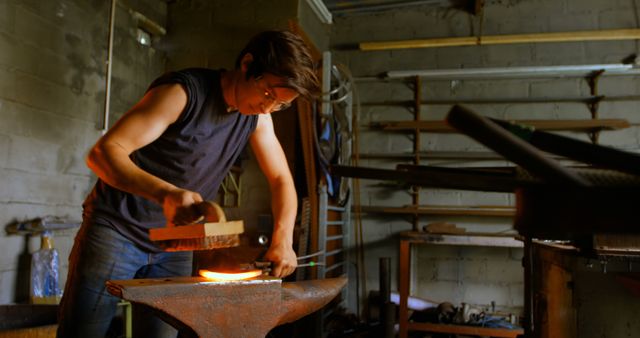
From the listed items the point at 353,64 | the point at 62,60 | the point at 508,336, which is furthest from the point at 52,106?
the point at 508,336

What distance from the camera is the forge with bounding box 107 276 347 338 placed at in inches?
43.5

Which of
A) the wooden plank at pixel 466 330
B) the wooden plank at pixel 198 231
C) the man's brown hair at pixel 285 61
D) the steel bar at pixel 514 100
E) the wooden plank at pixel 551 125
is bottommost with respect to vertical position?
the wooden plank at pixel 466 330

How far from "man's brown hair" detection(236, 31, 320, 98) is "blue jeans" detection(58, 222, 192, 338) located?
63cm

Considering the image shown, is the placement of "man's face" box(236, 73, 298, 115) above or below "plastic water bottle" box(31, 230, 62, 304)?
above

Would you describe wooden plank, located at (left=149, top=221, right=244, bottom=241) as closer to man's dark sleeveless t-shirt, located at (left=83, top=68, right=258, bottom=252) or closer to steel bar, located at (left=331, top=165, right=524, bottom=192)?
man's dark sleeveless t-shirt, located at (left=83, top=68, right=258, bottom=252)

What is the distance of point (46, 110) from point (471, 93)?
326 cm

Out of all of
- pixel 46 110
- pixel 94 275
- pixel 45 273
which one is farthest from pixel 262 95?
pixel 45 273

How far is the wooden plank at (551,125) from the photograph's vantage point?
385 centimetres

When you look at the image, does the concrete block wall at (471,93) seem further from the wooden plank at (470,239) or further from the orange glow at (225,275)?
the orange glow at (225,275)

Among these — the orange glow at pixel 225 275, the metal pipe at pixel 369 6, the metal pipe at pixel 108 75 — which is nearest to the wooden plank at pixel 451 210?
the metal pipe at pixel 369 6

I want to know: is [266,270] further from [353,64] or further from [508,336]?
[353,64]

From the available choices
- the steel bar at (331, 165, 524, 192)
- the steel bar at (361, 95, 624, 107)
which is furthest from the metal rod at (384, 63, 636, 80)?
the steel bar at (331, 165, 524, 192)

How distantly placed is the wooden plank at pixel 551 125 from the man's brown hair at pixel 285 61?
2.39 m

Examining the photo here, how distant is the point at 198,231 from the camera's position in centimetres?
109
